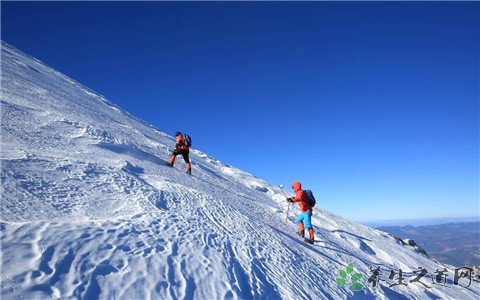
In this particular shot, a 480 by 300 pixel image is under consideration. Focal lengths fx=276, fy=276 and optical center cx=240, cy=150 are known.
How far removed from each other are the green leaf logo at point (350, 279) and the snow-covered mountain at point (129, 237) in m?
0.06

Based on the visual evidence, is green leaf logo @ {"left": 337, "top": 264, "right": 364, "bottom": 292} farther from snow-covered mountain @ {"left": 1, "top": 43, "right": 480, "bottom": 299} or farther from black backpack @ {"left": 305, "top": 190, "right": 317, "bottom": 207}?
black backpack @ {"left": 305, "top": 190, "right": 317, "bottom": 207}

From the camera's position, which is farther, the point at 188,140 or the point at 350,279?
the point at 188,140

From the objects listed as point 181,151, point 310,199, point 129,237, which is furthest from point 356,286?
point 181,151

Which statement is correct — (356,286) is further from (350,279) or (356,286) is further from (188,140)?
(188,140)

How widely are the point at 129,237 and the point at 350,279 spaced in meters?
7.14

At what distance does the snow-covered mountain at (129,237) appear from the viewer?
4.86 metres

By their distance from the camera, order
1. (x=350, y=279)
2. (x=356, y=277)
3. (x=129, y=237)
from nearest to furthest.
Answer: (x=129, y=237) < (x=350, y=279) < (x=356, y=277)

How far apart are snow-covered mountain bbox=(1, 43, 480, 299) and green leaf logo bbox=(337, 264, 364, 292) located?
0.06 metres

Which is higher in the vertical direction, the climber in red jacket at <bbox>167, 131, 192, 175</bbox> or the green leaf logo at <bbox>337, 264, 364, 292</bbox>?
the climber in red jacket at <bbox>167, 131, 192, 175</bbox>

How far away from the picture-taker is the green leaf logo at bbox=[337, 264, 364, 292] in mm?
8594

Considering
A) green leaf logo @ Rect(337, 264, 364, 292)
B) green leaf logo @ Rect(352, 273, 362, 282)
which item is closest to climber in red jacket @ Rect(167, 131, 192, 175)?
green leaf logo @ Rect(337, 264, 364, 292)

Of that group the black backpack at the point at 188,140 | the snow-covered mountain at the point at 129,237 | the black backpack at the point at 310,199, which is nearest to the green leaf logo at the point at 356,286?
the snow-covered mountain at the point at 129,237

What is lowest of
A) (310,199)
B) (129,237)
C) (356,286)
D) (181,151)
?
(356,286)

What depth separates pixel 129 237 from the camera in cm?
603
